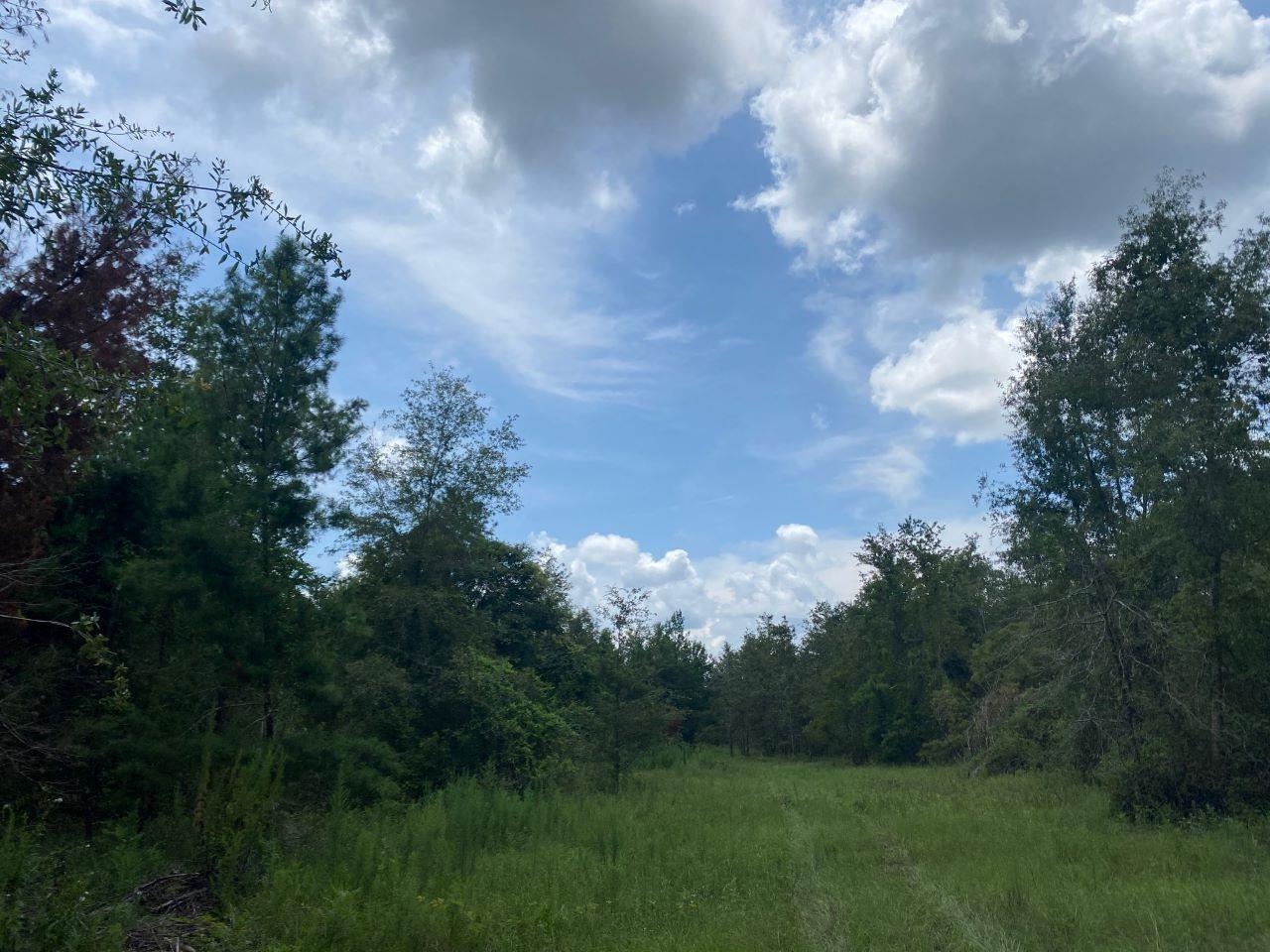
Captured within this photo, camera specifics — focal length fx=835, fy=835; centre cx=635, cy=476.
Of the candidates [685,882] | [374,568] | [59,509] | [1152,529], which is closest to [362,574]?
[374,568]

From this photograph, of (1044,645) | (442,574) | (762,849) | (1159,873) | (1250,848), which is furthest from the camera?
(442,574)

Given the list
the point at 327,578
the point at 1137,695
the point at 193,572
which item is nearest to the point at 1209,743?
the point at 1137,695

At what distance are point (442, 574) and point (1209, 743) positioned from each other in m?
17.9

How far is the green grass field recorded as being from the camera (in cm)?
814

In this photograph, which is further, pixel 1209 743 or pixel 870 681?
pixel 870 681

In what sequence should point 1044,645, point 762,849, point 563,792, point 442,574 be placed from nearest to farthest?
point 762,849 < point 1044,645 < point 563,792 < point 442,574

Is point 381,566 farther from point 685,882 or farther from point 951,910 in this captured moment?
point 951,910

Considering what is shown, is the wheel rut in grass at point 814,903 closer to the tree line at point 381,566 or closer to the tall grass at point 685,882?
the tall grass at point 685,882

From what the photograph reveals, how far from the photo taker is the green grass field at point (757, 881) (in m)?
8.14

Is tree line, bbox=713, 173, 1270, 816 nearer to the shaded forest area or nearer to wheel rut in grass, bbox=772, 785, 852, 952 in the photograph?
the shaded forest area

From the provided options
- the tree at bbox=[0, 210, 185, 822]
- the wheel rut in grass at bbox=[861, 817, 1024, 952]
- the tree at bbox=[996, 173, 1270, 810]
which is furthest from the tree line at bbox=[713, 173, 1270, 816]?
the tree at bbox=[0, 210, 185, 822]

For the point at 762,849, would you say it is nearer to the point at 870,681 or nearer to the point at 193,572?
the point at 193,572

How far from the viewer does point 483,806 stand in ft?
48.9

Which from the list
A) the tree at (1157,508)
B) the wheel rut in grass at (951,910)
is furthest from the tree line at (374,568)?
the wheel rut in grass at (951,910)
